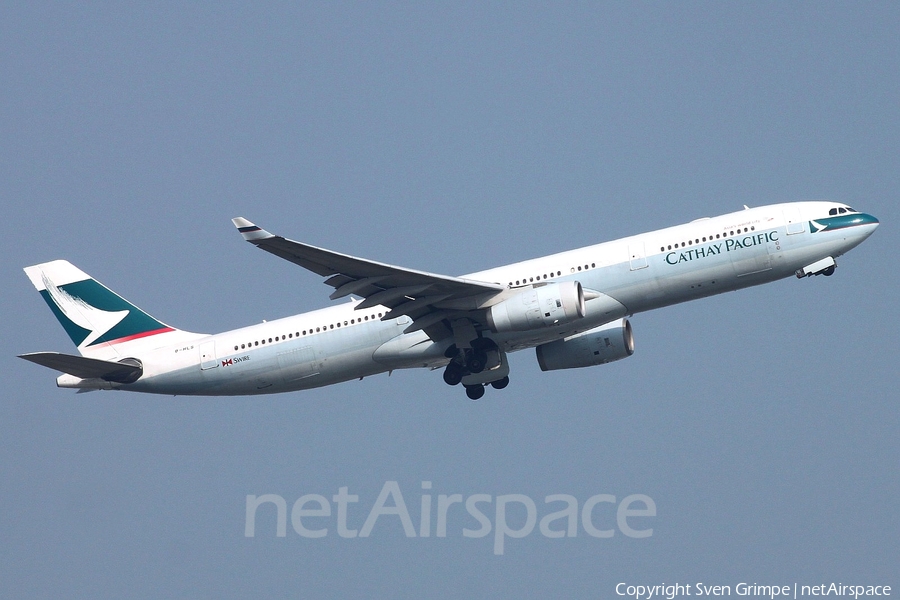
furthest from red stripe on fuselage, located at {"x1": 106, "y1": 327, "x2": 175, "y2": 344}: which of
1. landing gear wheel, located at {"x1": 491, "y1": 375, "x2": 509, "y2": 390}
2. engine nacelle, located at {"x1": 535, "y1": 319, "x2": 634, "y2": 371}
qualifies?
engine nacelle, located at {"x1": 535, "y1": 319, "x2": 634, "y2": 371}

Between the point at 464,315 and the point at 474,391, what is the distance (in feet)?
18.1

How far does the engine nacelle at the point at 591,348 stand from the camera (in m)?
40.6

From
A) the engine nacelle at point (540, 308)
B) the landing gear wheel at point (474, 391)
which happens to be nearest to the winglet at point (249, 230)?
the engine nacelle at point (540, 308)

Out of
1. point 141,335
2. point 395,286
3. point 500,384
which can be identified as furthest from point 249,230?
point 500,384

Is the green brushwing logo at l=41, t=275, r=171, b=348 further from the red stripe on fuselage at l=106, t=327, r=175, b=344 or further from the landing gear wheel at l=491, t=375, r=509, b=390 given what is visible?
the landing gear wheel at l=491, t=375, r=509, b=390

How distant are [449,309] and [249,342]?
7.87m

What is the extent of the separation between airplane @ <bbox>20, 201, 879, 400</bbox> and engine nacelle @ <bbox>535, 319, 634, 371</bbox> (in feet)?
0.15

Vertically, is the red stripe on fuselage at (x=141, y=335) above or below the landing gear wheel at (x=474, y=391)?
above

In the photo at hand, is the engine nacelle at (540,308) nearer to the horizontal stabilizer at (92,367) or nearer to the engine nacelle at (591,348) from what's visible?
the engine nacelle at (591,348)

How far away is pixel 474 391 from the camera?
42.5 meters

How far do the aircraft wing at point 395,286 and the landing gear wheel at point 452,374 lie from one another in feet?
4.31

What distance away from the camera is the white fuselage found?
120 ft

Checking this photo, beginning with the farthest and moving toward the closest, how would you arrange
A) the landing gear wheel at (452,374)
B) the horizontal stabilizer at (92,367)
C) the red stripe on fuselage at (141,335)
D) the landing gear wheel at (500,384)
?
the landing gear wheel at (500,384), the red stripe on fuselage at (141,335), the landing gear wheel at (452,374), the horizontal stabilizer at (92,367)

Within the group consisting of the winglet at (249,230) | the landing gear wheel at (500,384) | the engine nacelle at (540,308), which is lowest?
the landing gear wheel at (500,384)
